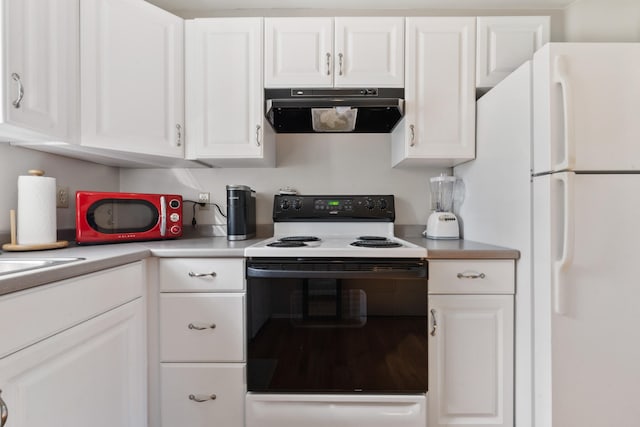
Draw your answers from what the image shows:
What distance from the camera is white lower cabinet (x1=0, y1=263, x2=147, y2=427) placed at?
0.75m

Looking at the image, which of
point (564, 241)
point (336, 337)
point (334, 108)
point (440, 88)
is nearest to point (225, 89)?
point (334, 108)

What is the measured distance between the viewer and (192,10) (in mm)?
1877

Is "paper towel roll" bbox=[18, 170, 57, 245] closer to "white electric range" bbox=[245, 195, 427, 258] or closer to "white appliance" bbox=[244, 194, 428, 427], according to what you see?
"white appliance" bbox=[244, 194, 428, 427]

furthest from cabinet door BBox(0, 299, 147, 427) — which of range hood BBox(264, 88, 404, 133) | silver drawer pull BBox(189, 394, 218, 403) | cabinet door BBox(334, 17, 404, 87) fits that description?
cabinet door BBox(334, 17, 404, 87)

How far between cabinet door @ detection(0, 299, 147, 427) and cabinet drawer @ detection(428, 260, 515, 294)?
128 centimetres

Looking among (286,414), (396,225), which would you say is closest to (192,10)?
(396,225)

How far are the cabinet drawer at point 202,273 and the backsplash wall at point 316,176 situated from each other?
0.69 metres

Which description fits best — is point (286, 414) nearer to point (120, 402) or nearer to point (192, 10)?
point (120, 402)

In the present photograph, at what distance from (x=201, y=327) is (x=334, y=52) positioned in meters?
1.53

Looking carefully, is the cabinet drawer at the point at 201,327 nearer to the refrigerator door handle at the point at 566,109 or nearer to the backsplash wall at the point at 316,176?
the backsplash wall at the point at 316,176

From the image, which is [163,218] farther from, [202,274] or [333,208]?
[333,208]

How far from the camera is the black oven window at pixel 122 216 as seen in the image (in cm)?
146

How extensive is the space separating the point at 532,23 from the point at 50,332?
2474 millimetres

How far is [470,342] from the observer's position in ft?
4.20
